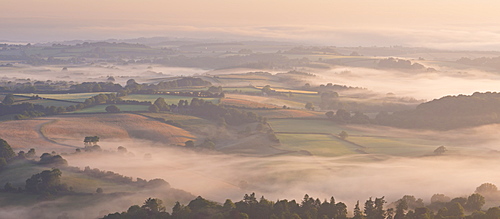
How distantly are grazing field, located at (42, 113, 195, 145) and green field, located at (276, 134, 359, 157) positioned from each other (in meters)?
27.9

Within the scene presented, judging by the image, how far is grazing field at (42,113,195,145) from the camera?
494 ft

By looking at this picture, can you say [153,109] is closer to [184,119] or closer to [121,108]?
[121,108]

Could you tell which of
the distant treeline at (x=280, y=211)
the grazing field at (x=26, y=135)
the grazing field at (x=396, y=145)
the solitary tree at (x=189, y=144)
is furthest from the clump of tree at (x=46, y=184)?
the grazing field at (x=396, y=145)

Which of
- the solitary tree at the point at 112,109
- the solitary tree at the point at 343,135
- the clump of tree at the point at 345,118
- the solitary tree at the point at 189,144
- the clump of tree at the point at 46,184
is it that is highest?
the clump of tree at the point at 345,118

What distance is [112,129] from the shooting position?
159375mm

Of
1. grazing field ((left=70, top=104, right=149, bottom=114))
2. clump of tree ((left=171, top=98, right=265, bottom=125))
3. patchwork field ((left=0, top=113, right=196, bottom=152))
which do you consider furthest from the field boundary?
clump of tree ((left=171, top=98, right=265, bottom=125))

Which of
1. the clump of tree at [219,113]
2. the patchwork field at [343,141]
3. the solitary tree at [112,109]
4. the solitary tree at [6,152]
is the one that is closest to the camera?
the solitary tree at [6,152]

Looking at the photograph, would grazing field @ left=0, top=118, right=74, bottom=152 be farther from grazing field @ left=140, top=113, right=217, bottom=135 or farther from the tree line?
the tree line

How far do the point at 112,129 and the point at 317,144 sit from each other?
5683 cm

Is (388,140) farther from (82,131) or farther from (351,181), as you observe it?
(82,131)

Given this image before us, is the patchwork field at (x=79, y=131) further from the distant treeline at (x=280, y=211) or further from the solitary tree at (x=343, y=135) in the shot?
the distant treeline at (x=280, y=211)

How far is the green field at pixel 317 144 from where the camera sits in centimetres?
14175

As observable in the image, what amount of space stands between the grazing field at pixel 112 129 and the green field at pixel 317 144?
27862 mm

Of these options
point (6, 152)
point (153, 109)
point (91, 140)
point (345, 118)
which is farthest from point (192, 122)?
point (6, 152)
